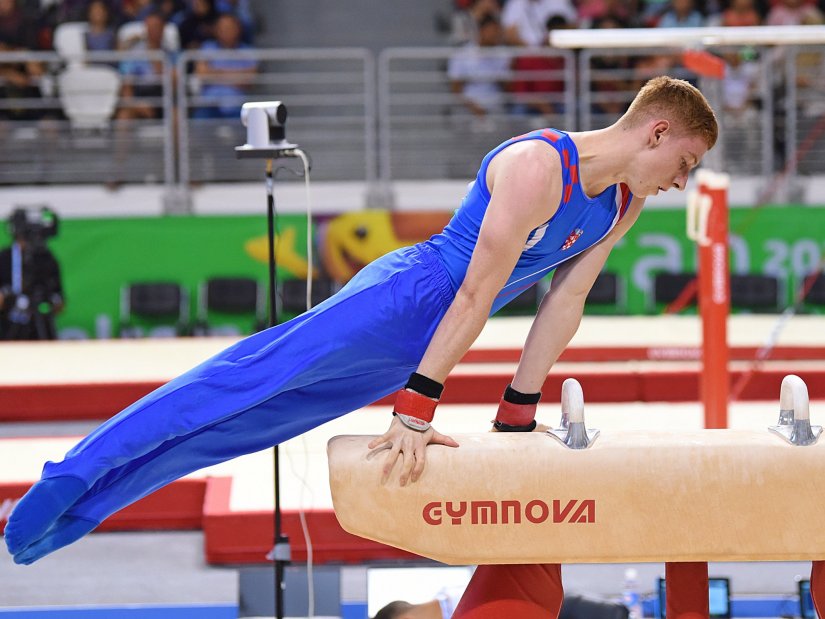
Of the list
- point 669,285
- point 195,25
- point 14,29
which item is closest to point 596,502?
point 669,285

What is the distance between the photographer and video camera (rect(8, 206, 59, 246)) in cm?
751

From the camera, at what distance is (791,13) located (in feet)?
28.8

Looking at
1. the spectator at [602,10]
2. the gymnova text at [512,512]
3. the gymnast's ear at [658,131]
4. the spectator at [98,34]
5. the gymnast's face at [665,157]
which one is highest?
the spectator at [602,10]

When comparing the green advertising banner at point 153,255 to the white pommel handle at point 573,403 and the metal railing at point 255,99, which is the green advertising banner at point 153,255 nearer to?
the metal railing at point 255,99

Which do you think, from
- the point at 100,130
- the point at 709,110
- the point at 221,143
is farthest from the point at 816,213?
the point at 709,110

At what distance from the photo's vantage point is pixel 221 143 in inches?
335

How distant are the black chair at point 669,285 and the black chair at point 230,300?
8.88ft

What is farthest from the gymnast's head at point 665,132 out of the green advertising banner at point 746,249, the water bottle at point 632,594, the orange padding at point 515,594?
the green advertising banner at point 746,249

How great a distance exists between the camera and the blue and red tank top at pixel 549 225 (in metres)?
2.56

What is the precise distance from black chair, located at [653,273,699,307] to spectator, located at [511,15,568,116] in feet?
5.17

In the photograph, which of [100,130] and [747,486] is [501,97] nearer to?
[100,130]

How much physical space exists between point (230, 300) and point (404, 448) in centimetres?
567

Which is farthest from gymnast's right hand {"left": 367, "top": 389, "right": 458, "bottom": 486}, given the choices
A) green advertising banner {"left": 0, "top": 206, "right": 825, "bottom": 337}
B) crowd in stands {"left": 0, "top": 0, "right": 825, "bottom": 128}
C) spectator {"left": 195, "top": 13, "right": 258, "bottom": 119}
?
spectator {"left": 195, "top": 13, "right": 258, "bottom": 119}

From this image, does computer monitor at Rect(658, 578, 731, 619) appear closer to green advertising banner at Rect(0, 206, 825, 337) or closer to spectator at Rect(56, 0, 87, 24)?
green advertising banner at Rect(0, 206, 825, 337)
